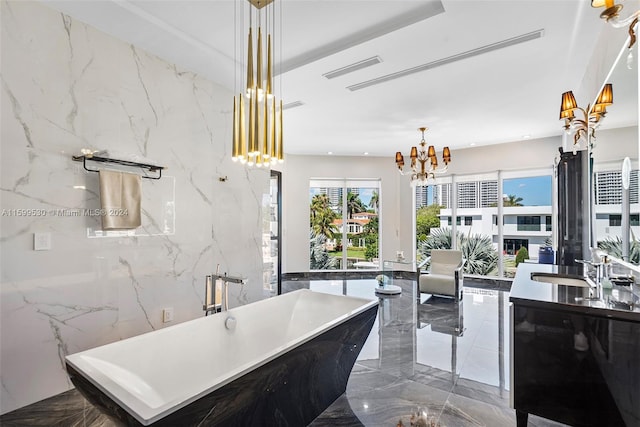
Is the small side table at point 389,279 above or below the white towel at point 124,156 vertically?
below

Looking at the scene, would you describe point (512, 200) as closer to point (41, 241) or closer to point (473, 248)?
point (473, 248)

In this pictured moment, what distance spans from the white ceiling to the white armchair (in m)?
2.28

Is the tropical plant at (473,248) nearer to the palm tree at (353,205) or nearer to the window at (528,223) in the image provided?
the window at (528,223)

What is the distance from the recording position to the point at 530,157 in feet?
21.1

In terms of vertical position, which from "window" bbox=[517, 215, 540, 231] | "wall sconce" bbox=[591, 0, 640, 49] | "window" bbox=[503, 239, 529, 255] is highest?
"wall sconce" bbox=[591, 0, 640, 49]

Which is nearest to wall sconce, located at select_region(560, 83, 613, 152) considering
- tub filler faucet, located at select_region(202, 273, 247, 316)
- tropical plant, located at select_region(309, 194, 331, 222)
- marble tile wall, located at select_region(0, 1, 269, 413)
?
tub filler faucet, located at select_region(202, 273, 247, 316)

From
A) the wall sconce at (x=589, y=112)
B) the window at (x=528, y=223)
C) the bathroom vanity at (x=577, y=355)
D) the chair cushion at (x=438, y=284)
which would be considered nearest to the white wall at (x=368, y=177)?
the window at (x=528, y=223)

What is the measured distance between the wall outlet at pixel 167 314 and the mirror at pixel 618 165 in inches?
142

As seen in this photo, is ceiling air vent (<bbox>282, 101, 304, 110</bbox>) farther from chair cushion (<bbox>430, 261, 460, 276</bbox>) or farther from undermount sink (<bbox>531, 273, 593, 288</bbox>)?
chair cushion (<bbox>430, 261, 460, 276</bbox>)

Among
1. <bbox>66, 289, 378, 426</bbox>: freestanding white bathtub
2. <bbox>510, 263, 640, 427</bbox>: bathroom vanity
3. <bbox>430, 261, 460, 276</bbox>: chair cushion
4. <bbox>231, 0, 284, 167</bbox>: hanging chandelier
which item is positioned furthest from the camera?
A: <bbox>430, 261, 460, 276</bbox>: chair cushion

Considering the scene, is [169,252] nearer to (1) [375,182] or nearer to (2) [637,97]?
(2) [637,97]

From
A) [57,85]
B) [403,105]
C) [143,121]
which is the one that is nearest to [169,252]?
[143,121]

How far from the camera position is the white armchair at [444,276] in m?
5.07

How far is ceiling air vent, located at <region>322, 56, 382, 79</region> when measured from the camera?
10.4 feet
